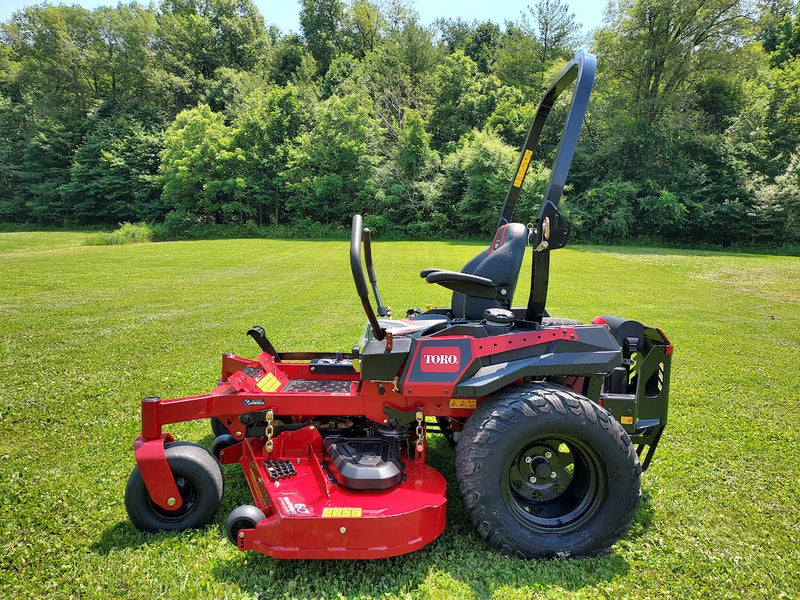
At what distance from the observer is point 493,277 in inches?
144

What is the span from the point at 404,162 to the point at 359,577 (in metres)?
34.2

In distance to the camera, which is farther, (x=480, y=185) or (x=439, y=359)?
(x=480, y=185)

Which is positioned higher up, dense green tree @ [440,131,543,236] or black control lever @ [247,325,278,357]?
dense green tree @ [440,131,543,236]

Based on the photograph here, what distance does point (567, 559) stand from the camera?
3.08 m

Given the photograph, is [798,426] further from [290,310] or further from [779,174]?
[779,174]

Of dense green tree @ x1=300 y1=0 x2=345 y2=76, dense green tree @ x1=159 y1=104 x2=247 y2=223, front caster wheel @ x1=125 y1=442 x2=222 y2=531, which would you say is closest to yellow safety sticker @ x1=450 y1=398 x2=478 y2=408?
front caster wheel @ x1=125 y1=442 x2=222 y2=531

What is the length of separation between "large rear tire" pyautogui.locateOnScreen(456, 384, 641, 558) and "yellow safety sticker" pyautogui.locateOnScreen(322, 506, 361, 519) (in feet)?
2.13

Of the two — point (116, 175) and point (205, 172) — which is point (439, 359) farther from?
point (116, 175)

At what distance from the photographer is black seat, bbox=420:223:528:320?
345 cm

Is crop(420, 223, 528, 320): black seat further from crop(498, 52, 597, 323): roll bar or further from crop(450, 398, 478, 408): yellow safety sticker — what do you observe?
crop(450, 398, 478, 408): yellow safety sticker

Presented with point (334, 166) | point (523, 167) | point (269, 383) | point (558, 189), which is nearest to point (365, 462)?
point (269, 383)

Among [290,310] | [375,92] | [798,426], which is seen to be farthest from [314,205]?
[798,426]

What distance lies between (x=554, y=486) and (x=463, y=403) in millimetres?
796

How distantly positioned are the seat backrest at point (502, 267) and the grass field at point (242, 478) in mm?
1482
